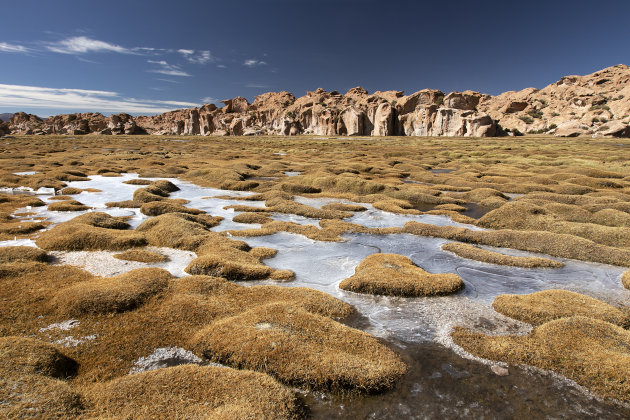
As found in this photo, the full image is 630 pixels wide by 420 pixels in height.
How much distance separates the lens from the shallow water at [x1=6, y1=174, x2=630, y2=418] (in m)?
6.34

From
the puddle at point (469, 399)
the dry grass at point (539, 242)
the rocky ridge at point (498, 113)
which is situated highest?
the rocky ridge at point (498, 113)

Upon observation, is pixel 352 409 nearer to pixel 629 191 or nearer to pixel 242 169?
pixel 629 191

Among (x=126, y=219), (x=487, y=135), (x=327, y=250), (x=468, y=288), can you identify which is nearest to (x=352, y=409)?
(x=468, y=288)

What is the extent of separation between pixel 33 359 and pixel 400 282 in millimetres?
9619

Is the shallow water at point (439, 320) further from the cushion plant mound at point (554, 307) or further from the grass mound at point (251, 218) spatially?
the grass mound at point (251, 218)

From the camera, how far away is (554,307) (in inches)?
380

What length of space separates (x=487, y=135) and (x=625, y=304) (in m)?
140

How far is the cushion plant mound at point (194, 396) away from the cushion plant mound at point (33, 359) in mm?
1085

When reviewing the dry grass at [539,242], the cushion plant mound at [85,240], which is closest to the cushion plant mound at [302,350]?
the cushion plant mound at [85,240]

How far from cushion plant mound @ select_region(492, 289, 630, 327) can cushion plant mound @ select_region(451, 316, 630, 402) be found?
1.87ft

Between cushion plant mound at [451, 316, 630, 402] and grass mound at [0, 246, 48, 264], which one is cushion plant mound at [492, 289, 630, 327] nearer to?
cushion plant mound at [451, 316, 630, 402]

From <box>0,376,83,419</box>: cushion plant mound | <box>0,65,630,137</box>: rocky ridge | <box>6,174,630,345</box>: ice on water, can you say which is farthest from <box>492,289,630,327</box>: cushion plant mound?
<box>0,65,630,137</box>: rocky ridge

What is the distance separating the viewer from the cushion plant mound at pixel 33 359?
250 inches

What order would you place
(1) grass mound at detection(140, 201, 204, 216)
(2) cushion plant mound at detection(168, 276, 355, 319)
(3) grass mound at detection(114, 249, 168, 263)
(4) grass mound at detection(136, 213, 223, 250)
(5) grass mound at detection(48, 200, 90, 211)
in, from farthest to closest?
(5) grass mound at detection(48, 200, 90, 211)
(1) grass mound at detection(140, 201, 204, 216)
(4) grass mound at detection(136, 213, 223, 250)
(3) grass mound at detection(114, 249, 168, 263)
(2) cushion plant mound at detection(168, 276, 355, 319)
